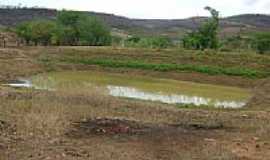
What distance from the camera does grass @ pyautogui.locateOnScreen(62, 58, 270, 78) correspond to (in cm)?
4173

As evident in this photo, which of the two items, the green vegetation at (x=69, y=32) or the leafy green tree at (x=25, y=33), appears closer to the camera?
the green vegetation at (x=69, y=32)

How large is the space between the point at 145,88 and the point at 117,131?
17.1 meters

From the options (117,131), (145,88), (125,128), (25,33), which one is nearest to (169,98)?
(145,88)

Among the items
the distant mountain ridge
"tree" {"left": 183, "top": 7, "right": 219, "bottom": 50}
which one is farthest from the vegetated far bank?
the distant mountain ridge

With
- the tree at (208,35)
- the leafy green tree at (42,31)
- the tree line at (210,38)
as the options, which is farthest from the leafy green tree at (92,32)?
the tree at (208,35)

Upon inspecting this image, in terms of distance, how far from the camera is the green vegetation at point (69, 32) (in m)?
64.9

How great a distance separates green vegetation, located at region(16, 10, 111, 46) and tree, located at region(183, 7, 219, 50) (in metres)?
12.9

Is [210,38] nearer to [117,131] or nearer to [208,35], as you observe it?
[208,35]

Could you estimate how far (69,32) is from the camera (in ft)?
219

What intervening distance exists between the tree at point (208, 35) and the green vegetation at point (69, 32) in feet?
42.2

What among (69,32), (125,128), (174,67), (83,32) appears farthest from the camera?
(69,32)

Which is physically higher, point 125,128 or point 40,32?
point 40,32

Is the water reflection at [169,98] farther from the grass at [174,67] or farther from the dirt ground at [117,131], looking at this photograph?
the grass at [174,67]

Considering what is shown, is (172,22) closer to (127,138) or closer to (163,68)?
(163,68)
